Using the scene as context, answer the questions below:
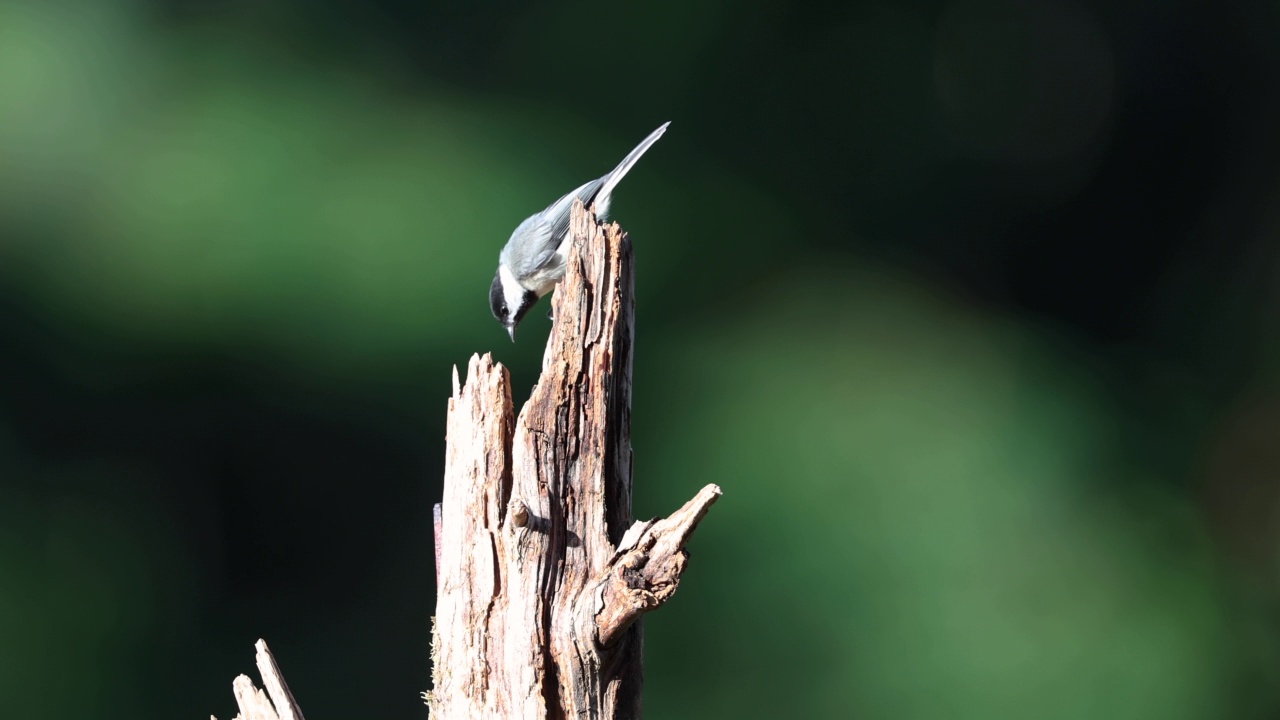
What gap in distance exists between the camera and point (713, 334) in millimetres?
3904

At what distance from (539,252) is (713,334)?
4.15 ft

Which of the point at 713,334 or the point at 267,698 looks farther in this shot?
the point at 713,334

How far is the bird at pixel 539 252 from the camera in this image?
264cm

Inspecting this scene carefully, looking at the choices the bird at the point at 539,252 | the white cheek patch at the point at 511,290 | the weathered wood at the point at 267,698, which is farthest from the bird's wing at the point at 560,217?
the weathered wood at the point at 267,698

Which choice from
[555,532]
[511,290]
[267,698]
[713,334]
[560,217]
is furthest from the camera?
[713,334]

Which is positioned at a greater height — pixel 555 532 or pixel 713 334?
pixel 713 334

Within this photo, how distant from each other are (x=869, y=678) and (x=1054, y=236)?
186 centimetres

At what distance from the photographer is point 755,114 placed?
3.96 meters

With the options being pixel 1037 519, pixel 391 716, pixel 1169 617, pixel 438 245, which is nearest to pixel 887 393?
pixel 1037 519

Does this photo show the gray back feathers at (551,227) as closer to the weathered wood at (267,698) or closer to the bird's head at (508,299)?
the bird's head at (508,299)

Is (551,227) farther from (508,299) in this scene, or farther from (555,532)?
(555,532)

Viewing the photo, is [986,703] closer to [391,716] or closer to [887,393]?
[887,393]

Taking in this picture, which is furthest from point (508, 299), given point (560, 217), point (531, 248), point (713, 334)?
point (713, 334)

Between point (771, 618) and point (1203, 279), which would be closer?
point (771, 618)
